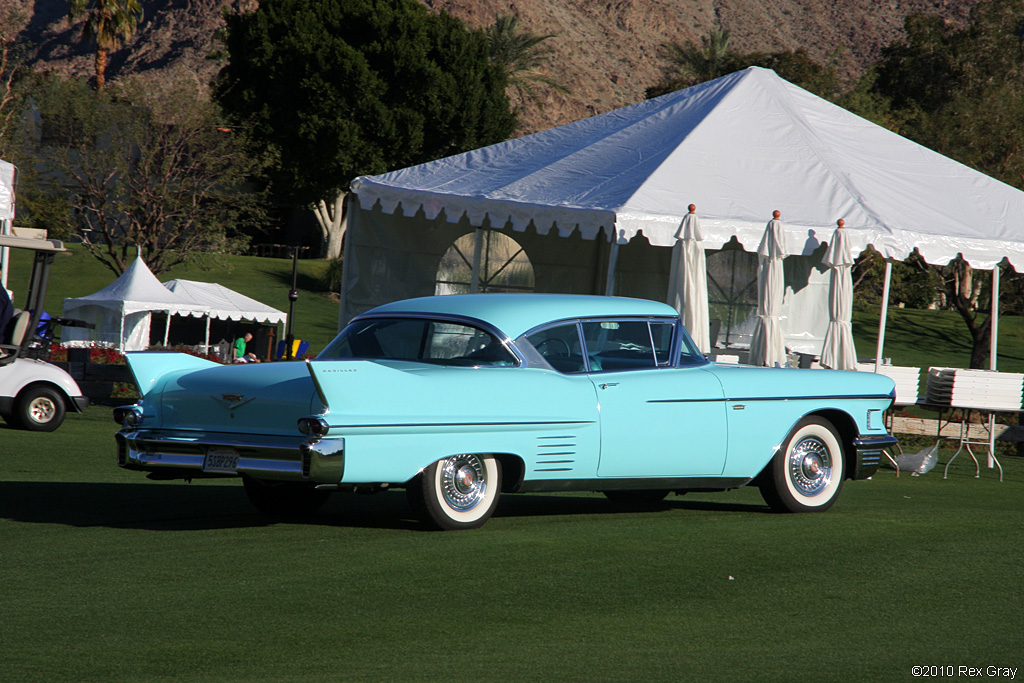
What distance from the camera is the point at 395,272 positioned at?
18219mm

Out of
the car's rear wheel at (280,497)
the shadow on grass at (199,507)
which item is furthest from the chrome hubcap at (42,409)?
the car's rear wheel at (280,497)

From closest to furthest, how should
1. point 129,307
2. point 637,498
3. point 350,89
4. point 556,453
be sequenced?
point 556,453, point 637,498, point 129,307, point 350,89

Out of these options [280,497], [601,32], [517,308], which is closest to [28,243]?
[280,497]

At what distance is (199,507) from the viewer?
814cm

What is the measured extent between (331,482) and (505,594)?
1397 mm

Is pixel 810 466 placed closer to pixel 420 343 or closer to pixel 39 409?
pixel 420 343

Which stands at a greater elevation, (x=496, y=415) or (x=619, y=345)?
(x=619, y=345)

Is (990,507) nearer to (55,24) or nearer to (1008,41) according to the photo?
(1008,41)

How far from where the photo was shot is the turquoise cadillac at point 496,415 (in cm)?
646

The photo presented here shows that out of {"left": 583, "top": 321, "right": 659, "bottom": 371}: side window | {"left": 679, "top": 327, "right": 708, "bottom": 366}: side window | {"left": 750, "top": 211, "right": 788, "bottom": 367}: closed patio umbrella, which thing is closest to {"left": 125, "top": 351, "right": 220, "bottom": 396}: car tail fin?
{"left": 583, "top": 321, "right": 659, "bottom": 371}: side window

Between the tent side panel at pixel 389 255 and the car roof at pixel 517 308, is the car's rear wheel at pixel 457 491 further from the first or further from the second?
the tent side panel at pixel 389 255

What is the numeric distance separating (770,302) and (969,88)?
155ft

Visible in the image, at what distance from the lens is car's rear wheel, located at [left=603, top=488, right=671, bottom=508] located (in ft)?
28.6

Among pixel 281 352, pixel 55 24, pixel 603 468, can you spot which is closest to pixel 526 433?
pixel 603 468
